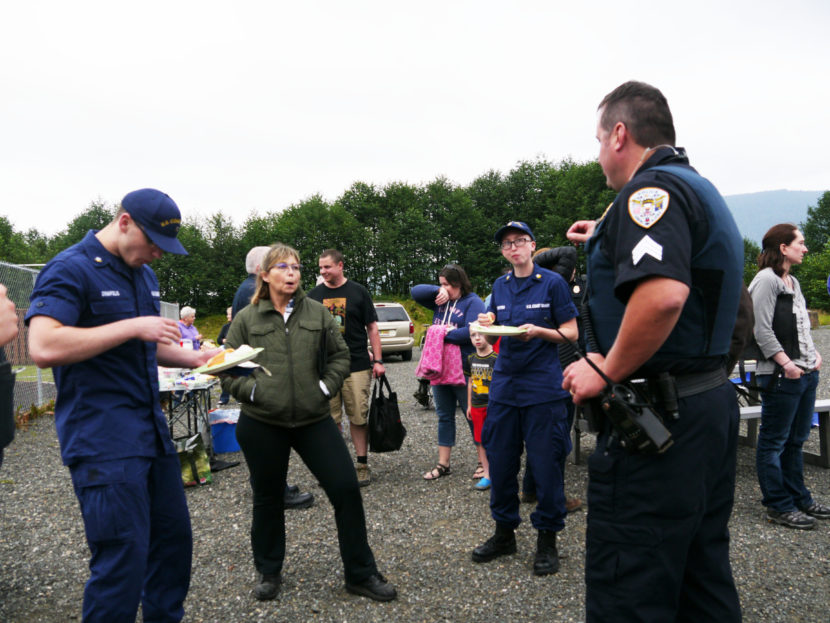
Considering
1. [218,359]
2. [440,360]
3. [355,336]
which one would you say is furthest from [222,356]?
[440,360]

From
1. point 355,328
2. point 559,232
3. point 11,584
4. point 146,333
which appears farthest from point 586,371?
point 559,232

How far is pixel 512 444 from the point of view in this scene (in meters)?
3.73

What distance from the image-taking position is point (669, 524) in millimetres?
1750

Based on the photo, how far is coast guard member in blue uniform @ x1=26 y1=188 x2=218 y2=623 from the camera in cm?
213

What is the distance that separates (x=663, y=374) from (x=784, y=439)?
318 cm

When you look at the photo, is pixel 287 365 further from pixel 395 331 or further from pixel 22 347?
pixel 395 331

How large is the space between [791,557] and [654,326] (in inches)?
123

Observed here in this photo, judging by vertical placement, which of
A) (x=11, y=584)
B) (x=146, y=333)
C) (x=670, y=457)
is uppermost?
(x=146, y=333)

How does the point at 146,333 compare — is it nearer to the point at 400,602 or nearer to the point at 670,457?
the point at 670,457

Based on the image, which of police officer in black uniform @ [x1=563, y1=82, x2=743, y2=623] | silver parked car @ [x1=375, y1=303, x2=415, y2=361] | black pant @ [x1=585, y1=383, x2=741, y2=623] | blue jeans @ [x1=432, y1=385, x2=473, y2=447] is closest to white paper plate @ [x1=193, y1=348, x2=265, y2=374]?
police officer in black uniform @ [x1=563, y1=82, x2=743, y2=623]

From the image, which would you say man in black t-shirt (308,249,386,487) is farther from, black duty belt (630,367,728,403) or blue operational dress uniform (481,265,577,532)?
black duty belt (630,367,728,403)

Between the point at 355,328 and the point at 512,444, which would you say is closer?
the point at 512,444

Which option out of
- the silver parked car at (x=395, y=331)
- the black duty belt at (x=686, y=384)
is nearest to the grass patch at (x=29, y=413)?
the silver parked car at (x=395, y=331)

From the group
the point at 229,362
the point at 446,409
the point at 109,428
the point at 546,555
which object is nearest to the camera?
the point at 109,428
